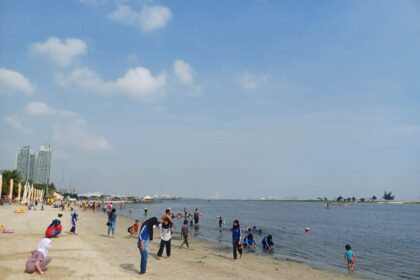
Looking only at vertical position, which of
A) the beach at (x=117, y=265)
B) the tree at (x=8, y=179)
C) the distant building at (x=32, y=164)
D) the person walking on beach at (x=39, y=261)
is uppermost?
the distant building at (x=32, y=164)

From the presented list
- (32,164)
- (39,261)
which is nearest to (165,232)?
(39,261)

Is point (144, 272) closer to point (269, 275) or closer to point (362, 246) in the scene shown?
point (269, 275)

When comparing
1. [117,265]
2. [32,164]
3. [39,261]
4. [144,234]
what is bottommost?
[117,265]

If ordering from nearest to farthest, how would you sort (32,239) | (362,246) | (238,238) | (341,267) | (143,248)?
1. (143,248)
2. (238,238)
3. (32,239)
4. (341,267)
5. (362,246)

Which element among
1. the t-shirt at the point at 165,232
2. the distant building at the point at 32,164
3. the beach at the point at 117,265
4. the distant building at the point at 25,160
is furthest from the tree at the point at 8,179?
the distant building at the point at 25,160

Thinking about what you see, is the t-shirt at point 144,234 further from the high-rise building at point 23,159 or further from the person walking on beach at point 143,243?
the high-rise building at point 23,159

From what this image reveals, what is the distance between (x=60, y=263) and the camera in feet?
42.1

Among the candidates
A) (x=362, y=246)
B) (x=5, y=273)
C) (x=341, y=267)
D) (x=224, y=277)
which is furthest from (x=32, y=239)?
(x=362, y=246)

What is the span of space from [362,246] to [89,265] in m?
27.5

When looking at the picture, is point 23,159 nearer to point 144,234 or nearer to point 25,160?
point 25,160

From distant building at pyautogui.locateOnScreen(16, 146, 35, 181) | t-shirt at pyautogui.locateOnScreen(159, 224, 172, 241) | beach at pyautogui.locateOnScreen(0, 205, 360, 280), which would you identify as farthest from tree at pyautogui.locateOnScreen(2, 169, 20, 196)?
distant building at pyautogui.locateOnScreen(16, 146, 35, 181)

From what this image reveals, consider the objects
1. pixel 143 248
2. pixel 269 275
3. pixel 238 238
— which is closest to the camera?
pixel 143 248

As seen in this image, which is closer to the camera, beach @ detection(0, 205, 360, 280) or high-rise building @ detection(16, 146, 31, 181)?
beach @ detection(0, 205, 360, 280)

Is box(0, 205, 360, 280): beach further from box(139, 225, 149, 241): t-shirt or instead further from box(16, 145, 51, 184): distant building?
box(16, 145, 51, 184): distant building
